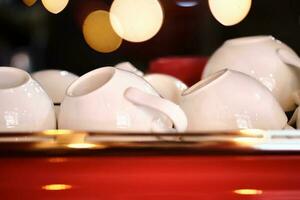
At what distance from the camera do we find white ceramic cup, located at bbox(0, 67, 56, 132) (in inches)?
21.2

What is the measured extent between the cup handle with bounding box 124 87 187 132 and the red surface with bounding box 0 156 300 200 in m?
0.05

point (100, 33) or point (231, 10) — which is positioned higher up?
point (231, 10)

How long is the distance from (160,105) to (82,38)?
2195mm

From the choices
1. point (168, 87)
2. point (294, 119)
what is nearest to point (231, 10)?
point (168, 87)

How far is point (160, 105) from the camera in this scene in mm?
510

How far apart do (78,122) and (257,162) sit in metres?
0.17

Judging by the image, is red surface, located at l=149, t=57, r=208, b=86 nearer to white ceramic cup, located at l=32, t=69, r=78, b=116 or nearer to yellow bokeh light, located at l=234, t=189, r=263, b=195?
white ceramic cup, located at l=32, t=69, r=78, b=116

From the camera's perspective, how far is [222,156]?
47cm

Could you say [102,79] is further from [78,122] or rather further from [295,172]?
[295,172]

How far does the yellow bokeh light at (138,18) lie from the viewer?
2.51 meters

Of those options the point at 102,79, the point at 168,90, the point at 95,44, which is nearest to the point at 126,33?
the point at 95,44

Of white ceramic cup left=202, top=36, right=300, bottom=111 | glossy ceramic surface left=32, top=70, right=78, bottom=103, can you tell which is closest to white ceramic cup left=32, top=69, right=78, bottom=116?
glossy ceramic surface left=32, top=70, right=78, bottom=103

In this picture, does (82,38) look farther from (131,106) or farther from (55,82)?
(131,106)

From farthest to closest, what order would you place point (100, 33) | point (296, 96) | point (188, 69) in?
point (100, 33) < point (188, 69) < point (296, 96)
